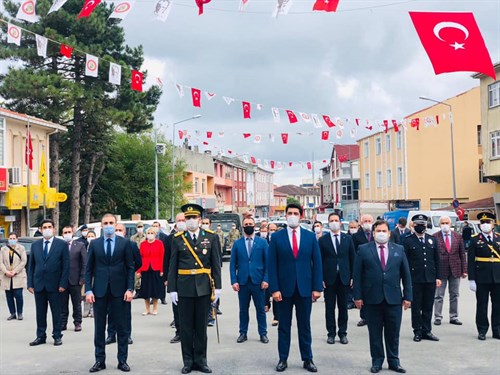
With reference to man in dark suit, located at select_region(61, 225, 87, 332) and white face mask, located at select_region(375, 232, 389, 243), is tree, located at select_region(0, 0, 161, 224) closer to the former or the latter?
man in dark suit, located at select_region(61, 225, 87, 332)

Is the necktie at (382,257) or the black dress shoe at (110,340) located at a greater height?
the necktie at (382,257)

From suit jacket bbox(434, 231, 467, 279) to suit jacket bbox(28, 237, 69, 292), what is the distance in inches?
256

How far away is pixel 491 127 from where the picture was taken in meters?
37.2

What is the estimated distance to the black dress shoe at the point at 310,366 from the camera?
7.82 meters

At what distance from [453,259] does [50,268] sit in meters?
6.94

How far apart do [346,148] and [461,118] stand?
37.7 meters

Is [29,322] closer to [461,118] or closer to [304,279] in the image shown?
[304,279]

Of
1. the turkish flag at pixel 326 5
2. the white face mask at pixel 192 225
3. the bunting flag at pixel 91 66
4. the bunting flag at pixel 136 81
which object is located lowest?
the white face mask at pixel 192 225

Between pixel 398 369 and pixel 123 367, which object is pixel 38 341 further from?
pixel 398 369

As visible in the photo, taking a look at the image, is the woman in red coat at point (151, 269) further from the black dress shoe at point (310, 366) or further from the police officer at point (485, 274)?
the police officer at point (485, 274)

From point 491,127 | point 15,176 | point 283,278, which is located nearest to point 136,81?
point 15,176

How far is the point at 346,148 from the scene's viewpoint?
8619 centimetres

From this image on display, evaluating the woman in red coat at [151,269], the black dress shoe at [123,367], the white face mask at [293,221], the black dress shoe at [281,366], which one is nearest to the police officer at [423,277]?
the black dress shoe at [281,366]

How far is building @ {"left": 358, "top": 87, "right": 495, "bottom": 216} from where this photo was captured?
157 ft
